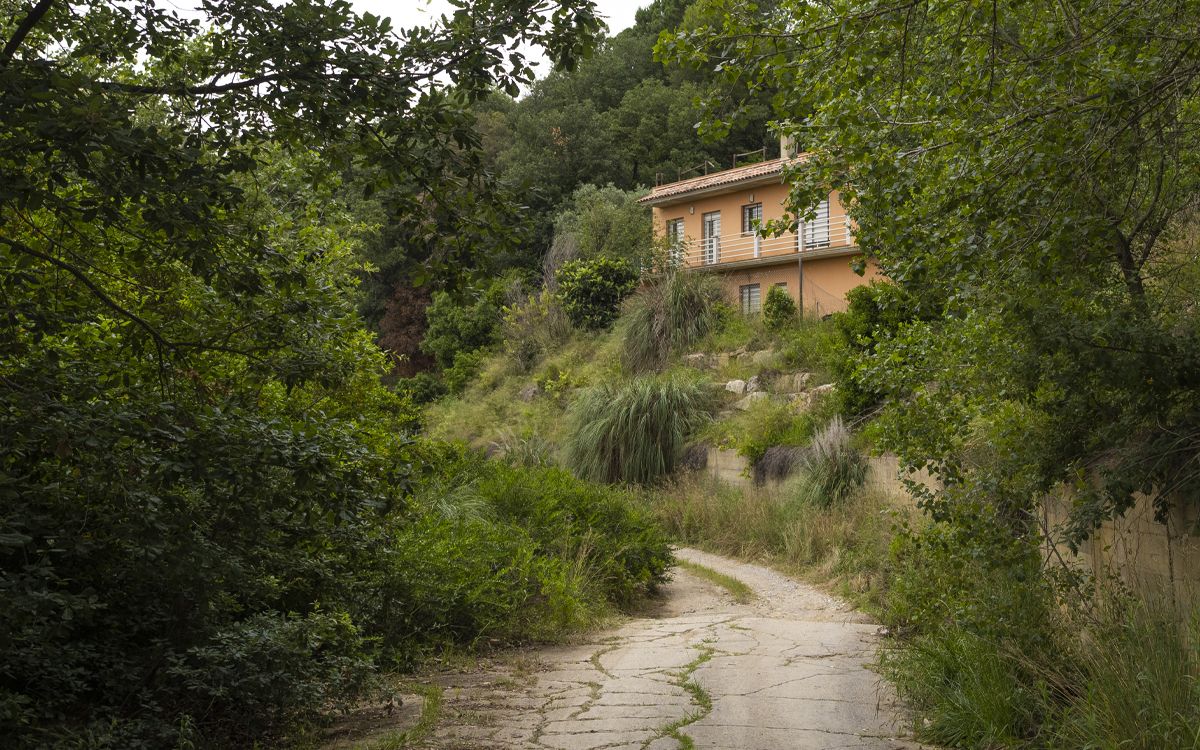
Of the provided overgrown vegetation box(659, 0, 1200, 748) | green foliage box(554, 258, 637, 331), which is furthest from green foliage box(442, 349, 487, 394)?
overgrown vegetation box(659, 0, 1200, 748)

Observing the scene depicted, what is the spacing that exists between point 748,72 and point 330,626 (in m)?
3.68

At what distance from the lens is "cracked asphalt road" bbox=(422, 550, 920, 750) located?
5586 millimetres

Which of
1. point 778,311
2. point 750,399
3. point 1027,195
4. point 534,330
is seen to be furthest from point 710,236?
point 1027,195

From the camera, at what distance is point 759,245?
1136 inches

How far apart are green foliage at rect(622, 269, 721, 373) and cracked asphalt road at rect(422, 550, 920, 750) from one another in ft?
46.0

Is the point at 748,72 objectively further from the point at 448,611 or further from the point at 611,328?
the point at 611,328

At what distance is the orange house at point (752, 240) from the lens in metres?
26.5

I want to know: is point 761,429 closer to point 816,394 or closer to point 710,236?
point 816,394

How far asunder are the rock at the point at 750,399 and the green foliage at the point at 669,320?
4.05 metres

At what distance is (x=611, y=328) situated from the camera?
27.5m

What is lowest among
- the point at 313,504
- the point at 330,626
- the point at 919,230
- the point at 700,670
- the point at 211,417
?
the point at 700,670

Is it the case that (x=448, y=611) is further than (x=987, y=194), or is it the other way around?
(x=448, y=611)

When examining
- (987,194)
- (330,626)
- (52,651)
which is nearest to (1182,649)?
(987,194)

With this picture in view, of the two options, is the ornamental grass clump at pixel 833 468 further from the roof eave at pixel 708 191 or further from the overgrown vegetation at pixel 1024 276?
the roof eave at pixel 708 191
